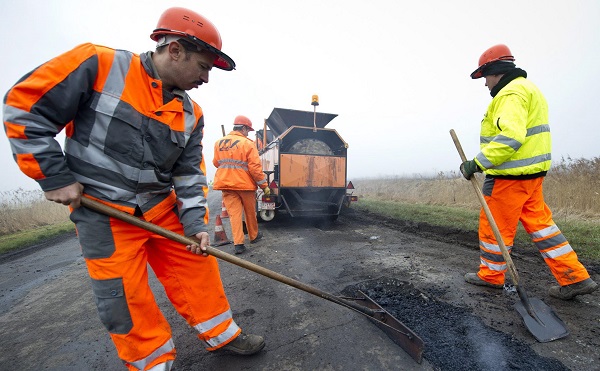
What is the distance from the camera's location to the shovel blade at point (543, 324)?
1.83 meters

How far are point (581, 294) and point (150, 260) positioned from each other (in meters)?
3.44

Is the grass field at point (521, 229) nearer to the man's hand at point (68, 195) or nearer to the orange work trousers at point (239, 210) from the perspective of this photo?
the orange work trousers at point (239, 210)

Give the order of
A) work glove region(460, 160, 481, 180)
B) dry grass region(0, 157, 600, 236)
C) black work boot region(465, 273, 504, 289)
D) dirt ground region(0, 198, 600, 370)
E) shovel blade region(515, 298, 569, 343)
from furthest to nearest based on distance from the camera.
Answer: dry grass region(0, 157, 600, 236) → black work boot region(465, 273, 504, 289) → work glove region(460, 160, 481, 180) → shovel blade region(515, 298, 569, 343) → dirt ground region(0, 198, 600, 370)

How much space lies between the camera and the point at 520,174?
234 cm

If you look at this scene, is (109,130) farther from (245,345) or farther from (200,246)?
(245,345)

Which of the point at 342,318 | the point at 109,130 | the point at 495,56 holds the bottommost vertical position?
the point at 342,318

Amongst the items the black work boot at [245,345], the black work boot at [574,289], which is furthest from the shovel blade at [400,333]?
the black work boot at [574,289]

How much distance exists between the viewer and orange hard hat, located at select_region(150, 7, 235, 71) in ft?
5.06

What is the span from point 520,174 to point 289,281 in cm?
220

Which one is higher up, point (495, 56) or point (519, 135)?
point (495, 56)

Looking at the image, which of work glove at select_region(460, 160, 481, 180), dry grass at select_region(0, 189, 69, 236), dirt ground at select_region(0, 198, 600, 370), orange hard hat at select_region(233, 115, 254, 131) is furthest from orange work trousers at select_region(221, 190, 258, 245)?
dry grass at select_region(0, 189, 69, 236)

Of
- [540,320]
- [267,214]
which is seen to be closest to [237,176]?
[267,214]

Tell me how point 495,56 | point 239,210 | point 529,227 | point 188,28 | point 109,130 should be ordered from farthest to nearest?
point 239,210 → point 495,56 → point 529,227 → point 188,28 → point 109,130

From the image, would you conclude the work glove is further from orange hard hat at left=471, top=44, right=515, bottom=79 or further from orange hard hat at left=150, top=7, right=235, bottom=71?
orange hard hat at left=150, top=7, right=235, bottom=71
